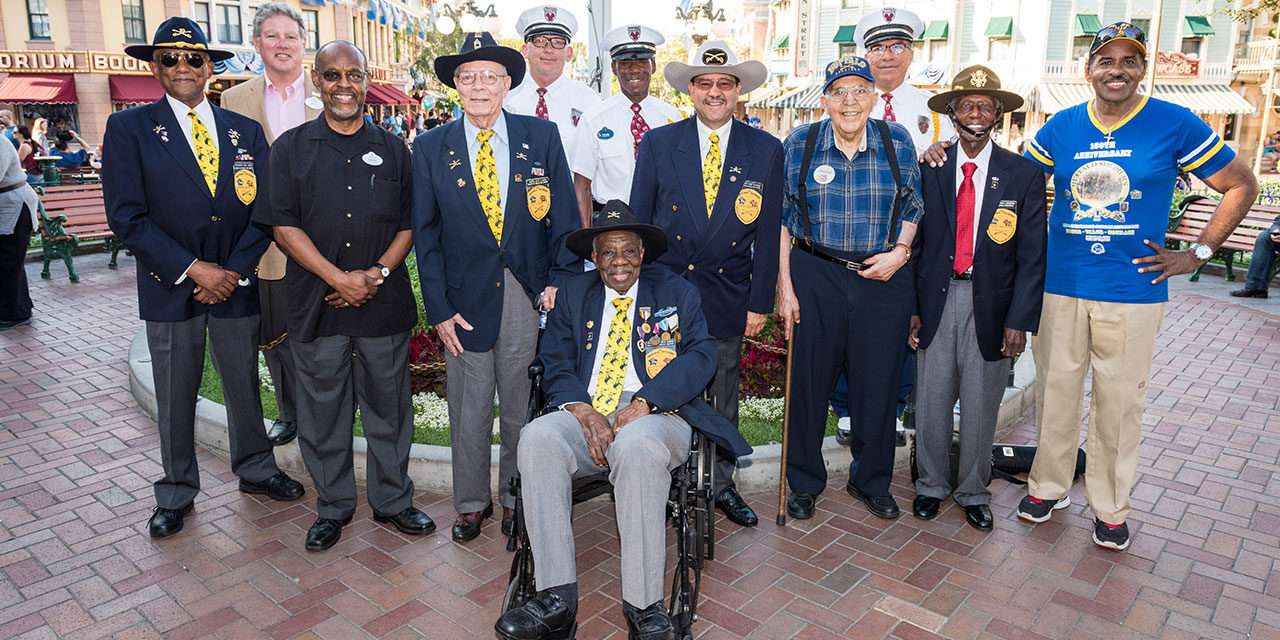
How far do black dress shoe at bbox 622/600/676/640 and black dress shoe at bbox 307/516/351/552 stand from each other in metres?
1.70

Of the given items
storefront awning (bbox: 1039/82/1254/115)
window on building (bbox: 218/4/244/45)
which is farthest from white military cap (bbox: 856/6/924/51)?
window on building (bbox: 218/4/244/45)

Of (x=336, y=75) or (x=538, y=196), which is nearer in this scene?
(x=336, y=75)

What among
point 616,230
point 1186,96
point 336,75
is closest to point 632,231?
point 616,230

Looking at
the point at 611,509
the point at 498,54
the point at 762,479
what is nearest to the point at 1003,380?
the point at 762,479

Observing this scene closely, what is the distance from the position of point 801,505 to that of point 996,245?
168cm

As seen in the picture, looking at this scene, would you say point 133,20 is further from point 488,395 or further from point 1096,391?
point 1096,391

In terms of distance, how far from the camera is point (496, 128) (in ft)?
13.9

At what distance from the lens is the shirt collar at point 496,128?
4.20 meters

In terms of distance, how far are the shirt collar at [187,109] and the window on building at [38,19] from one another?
103 ft

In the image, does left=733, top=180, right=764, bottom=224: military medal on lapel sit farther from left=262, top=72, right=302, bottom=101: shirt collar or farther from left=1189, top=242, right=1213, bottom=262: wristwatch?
left=262, top=72, right=302, bottom=101: shirt collar

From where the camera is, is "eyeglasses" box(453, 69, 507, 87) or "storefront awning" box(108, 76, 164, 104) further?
"storefront awning" box(108, 76, 164, 104)

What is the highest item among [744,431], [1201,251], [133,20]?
[133,20]

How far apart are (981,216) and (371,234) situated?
2.99 metres

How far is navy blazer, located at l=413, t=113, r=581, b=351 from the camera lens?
4.12 metres
